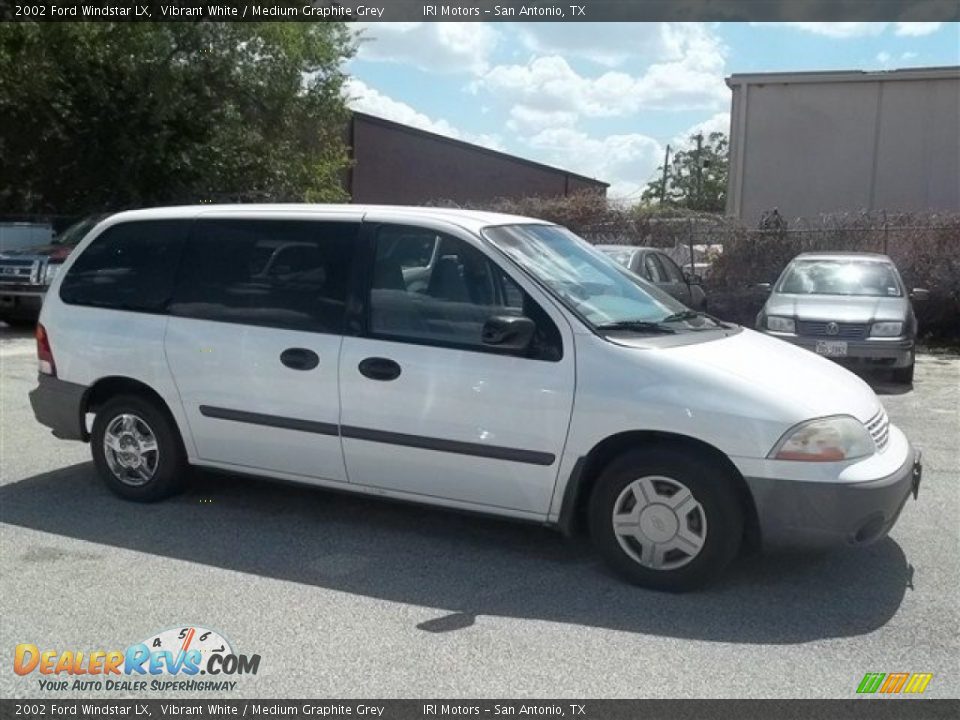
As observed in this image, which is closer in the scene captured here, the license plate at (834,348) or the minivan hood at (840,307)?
the license plate at (834,348)

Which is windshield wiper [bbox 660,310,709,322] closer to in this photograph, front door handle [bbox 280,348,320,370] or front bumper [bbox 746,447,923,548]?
front bumper [bbox 746,447,923,548]

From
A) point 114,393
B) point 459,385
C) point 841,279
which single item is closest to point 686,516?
point 459,385

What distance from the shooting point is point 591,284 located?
212 inches

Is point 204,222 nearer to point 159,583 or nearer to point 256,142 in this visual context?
point 159,583

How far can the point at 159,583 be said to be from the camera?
4.82 meters

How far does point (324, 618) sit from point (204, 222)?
103 inches

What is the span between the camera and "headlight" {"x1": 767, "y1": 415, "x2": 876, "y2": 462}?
14.7 feet

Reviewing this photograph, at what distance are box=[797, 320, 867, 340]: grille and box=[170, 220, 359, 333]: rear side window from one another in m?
7.20

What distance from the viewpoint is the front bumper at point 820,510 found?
4461mm

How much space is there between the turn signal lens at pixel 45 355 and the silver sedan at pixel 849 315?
7.78m

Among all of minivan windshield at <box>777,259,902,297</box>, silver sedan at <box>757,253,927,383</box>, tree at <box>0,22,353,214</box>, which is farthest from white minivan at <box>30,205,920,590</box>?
tree at <box>0,22,353,214</box>

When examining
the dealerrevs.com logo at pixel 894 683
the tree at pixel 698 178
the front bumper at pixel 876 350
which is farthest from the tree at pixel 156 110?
the tree at pixel 698 178

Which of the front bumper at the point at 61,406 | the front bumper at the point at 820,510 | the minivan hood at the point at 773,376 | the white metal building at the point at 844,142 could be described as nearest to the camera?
the front bumper at the point at 820,510
